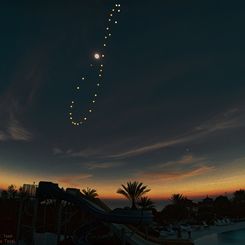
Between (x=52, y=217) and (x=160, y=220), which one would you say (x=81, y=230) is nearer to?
(x=52, y=217)

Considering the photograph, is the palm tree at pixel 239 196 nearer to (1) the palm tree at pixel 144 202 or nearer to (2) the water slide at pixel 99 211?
(1) the palm tree at pixel 144 202

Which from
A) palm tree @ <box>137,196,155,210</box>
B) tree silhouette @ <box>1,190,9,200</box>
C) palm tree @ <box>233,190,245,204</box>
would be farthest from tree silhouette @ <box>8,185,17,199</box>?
palm tree @ <box>233,190,245,204</box>

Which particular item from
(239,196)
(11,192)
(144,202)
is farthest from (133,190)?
(239,196)

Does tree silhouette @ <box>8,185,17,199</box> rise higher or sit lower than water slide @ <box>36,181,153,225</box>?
higher

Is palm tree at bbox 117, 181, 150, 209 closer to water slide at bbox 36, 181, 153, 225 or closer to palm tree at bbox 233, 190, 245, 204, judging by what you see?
water slide at bbox 36, 181, 153, 225

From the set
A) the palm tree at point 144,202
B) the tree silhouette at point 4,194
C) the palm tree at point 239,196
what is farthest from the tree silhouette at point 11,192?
the palm tree at point 239,196

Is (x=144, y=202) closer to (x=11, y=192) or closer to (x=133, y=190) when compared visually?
(x=133, y=190)

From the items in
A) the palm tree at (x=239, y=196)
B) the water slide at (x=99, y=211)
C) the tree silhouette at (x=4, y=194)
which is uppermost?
the palm tree at (x=239, y=196)

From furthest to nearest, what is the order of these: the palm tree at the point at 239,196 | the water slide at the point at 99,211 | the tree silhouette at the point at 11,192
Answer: the palm tree at the point at 239,196, the tree silhouette at the point at 11,192, the water slide at the point at 99,211
